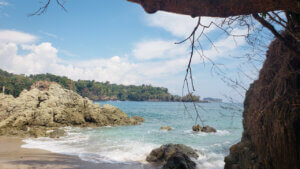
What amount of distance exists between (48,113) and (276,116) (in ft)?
56.0

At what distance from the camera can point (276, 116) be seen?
3111mm

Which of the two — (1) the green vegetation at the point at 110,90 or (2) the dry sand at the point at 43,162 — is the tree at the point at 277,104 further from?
(1) the green vegetation at the point at 110,90

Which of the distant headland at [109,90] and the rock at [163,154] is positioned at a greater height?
the distant headland at [109,90]

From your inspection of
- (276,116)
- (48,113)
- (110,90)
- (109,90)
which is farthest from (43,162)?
(110,90)

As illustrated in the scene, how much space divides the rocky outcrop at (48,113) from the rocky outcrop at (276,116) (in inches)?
463

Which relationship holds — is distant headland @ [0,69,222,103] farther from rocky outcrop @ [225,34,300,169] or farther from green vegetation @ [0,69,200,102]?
rocky outcrop @ [225,34,300,169]

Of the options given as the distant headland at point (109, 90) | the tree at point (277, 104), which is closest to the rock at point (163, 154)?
the tree at point (277, 104)

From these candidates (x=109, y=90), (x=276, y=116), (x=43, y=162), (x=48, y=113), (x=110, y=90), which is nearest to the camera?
(x=276, y=116)

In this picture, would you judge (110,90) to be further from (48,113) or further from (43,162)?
(43,162)

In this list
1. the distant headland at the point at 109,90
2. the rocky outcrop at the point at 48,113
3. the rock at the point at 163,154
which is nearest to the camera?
the rock at the point at 163,154

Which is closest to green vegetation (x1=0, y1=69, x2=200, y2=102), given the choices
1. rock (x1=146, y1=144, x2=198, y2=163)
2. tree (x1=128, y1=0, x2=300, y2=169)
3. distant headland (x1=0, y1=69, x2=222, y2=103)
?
distant headland (x1=0, y1=69, x2=222, y2=103)

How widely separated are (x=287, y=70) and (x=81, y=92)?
304 ft

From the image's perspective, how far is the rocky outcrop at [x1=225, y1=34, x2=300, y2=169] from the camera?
299 centimetres

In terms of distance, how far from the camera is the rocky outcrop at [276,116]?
299cm
